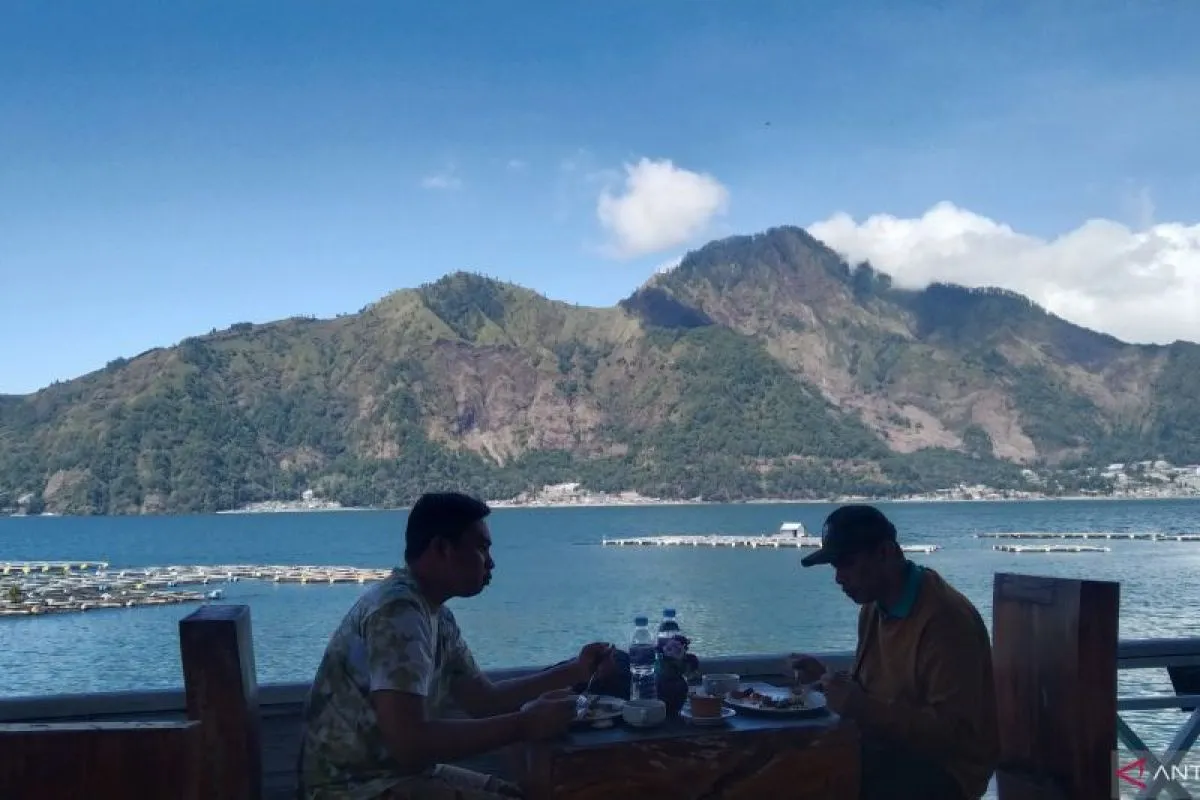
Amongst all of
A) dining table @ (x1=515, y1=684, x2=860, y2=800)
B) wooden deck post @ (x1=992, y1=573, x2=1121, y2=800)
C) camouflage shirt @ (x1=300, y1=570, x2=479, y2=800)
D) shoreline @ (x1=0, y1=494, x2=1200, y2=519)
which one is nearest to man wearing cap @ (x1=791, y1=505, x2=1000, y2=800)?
dining table @ (x1=515, y1=684, x2=860, y2=800)

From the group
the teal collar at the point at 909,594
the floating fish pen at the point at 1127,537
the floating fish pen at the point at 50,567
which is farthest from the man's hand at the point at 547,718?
the floating fish pen at the point at 1127,537

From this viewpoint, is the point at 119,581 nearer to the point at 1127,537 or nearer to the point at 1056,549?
the point at 1056,549

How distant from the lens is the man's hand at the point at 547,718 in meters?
2.81

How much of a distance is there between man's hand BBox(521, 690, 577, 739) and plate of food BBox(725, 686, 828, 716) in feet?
1.75

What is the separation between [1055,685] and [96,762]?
2.62m

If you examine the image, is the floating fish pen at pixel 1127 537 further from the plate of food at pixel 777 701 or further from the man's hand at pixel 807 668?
the plate of food at pixel 777 701

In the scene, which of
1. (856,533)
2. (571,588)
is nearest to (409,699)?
(856,533)

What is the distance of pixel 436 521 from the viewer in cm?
292

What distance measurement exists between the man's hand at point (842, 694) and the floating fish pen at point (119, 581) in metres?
70.7

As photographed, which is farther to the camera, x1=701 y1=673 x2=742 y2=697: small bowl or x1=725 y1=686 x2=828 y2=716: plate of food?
x1=701 y1=673 x2=742 y2=697: small bowl

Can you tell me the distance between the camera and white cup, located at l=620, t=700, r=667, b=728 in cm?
292

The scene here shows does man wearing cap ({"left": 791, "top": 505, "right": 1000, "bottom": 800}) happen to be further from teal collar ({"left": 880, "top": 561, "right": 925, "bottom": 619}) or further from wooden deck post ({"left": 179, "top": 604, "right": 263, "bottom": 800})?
wooden deck post ({"left": 179, "top": 604, "right": 263, "bottom": 800})

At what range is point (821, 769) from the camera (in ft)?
9.39

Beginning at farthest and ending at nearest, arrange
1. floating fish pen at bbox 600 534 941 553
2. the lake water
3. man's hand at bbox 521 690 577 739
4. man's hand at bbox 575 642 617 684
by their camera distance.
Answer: floating fish pen at bbox 600 534 941 553
the lake water
man's hand at bbox 575 642 617 684
man's hand at bbox 521 690 577 739
